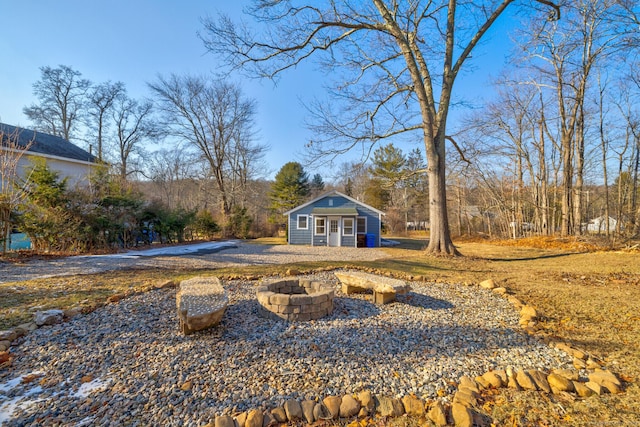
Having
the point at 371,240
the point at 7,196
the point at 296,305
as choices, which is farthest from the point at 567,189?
the point at 7,196

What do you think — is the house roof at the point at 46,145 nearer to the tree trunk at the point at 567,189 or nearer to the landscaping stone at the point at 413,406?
the landscaping stone at the point at 413,406

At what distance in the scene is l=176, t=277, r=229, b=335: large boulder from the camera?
2.94m

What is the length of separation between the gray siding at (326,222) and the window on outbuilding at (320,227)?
0.47 feet

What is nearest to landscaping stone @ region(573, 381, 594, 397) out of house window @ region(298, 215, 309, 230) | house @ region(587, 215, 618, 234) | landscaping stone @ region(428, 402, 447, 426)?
landscaping stone @ region(428, 402, 447, 426)

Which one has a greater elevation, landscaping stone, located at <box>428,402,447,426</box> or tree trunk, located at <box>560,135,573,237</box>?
tree trunk, located at <box>560,135,573,237</box>

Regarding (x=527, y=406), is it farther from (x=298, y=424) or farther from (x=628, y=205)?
(x=628, y=205)

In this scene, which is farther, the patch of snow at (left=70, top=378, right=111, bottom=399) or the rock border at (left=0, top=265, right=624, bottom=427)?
the patch of snow at (left=70, top=378, right=111, bottom=399)

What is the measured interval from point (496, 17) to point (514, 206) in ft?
43.4

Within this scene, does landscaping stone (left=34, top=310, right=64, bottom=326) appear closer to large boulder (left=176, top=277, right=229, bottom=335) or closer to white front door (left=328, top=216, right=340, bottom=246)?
large boulder (left=176, top=277, right=229, bottom=335)

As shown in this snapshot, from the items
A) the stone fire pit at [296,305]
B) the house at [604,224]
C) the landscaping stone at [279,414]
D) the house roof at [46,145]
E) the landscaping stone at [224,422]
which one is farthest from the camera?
the house at [604,224]

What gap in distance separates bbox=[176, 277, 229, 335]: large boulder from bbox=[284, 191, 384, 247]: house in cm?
1139

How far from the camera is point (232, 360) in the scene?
8.42ft

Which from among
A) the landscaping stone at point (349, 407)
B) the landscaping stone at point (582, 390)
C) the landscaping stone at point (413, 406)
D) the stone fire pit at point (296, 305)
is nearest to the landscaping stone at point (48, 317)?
the stone fire pit at point (296, 305)

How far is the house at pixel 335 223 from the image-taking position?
1517cm
